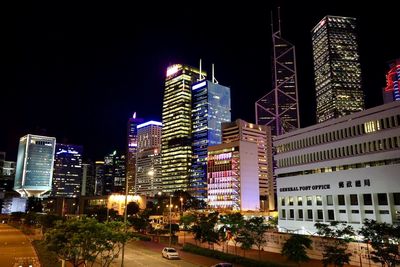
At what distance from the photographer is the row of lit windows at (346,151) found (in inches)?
2312

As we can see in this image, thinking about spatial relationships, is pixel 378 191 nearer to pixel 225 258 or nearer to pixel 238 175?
pixel 225 258

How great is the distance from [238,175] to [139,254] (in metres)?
145

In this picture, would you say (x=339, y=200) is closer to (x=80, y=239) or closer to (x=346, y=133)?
(x=346, y=133)

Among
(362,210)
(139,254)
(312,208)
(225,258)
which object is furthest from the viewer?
(312,208)

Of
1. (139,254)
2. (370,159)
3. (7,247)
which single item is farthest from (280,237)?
(7,247)

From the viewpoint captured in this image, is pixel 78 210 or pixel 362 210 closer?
pixel 362 210

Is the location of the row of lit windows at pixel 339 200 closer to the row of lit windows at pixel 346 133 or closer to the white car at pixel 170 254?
the row of lit windows at pixel 346 133

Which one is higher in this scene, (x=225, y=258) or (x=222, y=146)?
(x=222, y=146)

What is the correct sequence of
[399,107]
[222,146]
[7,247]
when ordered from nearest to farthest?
[7,247] → [399,107] → [222,146]

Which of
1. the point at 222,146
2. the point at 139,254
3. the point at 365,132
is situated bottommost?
the point at 139,254

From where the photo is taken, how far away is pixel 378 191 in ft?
195

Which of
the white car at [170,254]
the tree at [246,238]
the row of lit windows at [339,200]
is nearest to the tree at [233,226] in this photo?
the tree at [246,238]

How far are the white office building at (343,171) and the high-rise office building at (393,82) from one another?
121m

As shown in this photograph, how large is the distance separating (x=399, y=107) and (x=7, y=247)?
66.7 m
